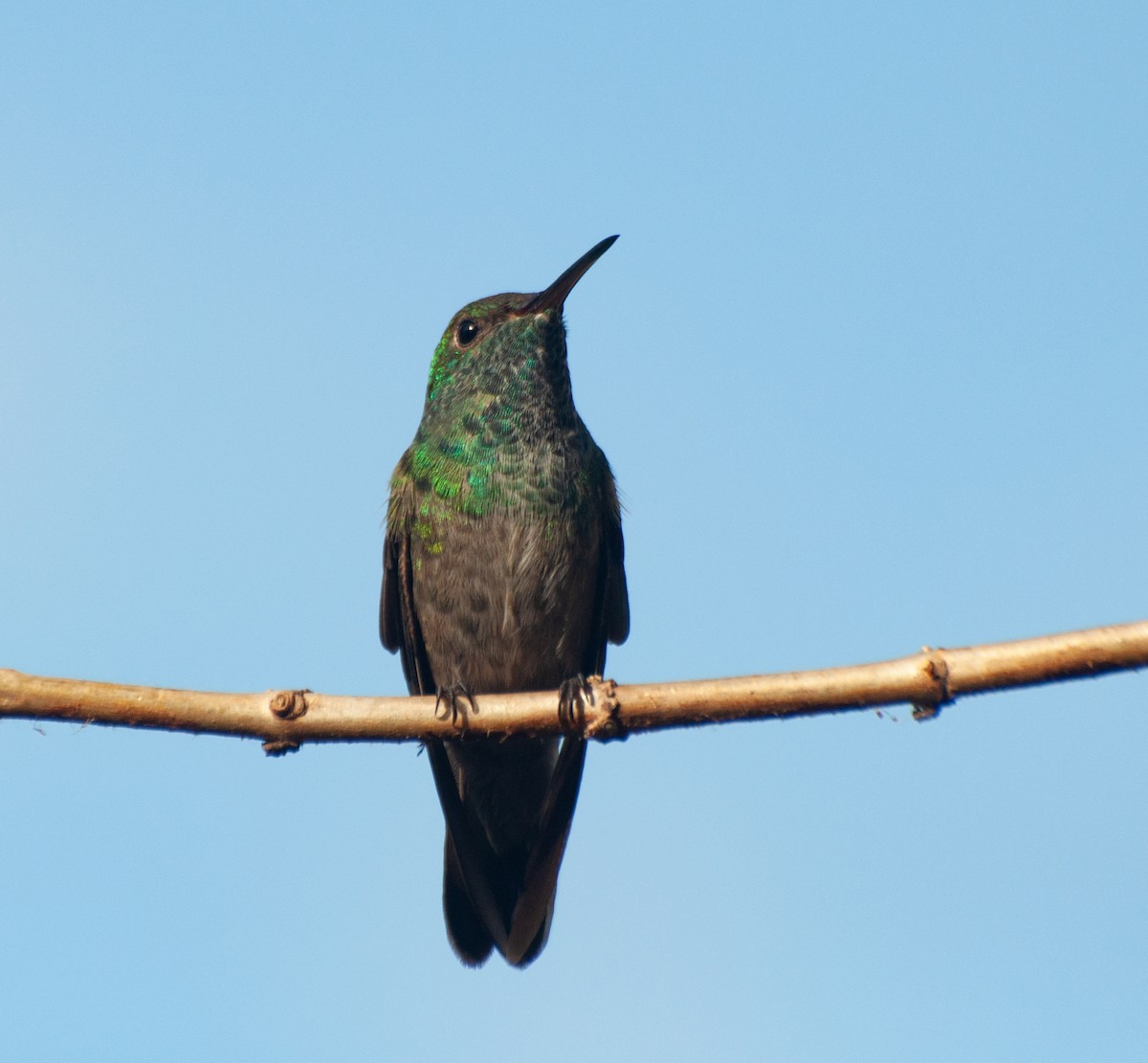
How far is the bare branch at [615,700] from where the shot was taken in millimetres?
3072

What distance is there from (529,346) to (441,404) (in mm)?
581

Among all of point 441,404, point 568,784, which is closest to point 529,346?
point 441,404

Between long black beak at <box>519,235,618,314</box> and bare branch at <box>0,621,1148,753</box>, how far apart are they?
116 inches

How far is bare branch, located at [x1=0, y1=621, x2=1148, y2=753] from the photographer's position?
3.07 meters

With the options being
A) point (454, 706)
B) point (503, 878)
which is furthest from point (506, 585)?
point (454, 706)

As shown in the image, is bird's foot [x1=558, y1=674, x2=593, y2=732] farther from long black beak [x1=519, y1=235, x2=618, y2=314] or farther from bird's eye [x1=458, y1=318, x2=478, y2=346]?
bird's eye [x1=458, y1=318, x2=478, y2=346]

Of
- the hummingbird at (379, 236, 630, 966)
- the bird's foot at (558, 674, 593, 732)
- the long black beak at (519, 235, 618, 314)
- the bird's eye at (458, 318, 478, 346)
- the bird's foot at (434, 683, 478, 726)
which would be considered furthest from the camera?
the bird's eye at (458, 318, 478, 346)

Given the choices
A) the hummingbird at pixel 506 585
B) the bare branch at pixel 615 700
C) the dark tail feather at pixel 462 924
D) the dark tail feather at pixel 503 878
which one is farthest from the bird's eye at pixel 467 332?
the bare branch at pixel 615 700

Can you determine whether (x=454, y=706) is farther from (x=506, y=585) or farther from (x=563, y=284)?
(x=563, y=284)

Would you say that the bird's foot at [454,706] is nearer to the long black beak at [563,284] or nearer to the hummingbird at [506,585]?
the hummingbird at [506,585]

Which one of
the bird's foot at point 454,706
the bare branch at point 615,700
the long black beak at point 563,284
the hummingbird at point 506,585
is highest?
the long black beak at point 563,284

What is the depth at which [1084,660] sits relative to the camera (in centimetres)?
301

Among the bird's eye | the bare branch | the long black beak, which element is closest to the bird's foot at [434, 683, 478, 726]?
the bare branch

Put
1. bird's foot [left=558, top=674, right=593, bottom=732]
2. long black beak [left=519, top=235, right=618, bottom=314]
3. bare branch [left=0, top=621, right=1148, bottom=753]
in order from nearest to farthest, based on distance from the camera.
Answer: bare branch [left=0, top=621, right=1148, bottom=753]
bird's foot [left=558, top=674, right=593, bottom=732]
long black beak [left=519, top=235, right=618, bottom=314]
